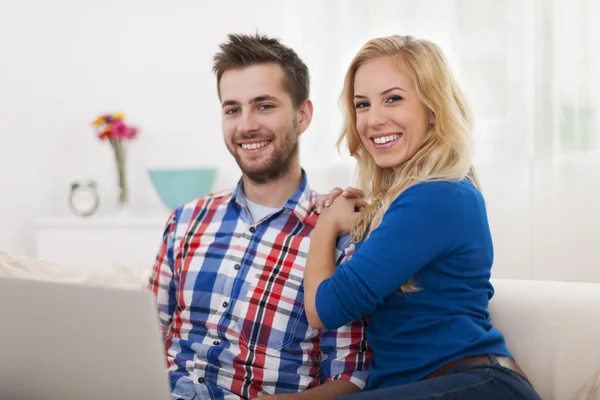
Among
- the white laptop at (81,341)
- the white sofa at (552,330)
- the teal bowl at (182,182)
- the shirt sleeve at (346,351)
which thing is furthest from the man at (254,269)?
the teal bowl at (182,182)

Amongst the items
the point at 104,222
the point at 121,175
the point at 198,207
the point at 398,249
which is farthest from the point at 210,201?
the point at 121,175

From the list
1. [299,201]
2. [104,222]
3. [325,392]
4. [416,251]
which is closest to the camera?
[416,251]

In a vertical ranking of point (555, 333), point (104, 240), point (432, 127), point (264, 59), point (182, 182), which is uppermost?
point (264, 59)

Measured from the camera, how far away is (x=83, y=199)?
3566mm

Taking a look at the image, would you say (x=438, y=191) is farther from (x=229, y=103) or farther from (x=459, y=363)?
(x=229, y=103)

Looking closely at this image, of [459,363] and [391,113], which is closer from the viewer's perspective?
[459,363]

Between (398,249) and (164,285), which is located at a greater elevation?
(398,249)

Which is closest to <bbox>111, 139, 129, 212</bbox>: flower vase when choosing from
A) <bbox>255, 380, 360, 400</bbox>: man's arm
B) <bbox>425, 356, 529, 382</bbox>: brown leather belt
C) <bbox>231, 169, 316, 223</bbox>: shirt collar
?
<bbox>231, 169, 316, 223</bbox>: shirt collar

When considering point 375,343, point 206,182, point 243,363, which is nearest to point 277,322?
point 243,363

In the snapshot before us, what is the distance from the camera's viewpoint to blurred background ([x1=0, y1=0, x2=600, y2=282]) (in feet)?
10.1

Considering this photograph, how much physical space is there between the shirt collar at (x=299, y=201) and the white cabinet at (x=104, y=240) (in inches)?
63.1

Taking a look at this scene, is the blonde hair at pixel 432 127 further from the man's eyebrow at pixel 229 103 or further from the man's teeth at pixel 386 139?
the man's eyebrow at pixel 229 103

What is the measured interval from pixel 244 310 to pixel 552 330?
0.67 meters

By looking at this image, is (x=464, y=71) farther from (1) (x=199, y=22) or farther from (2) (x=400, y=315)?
(2) (x=400, y=315)
